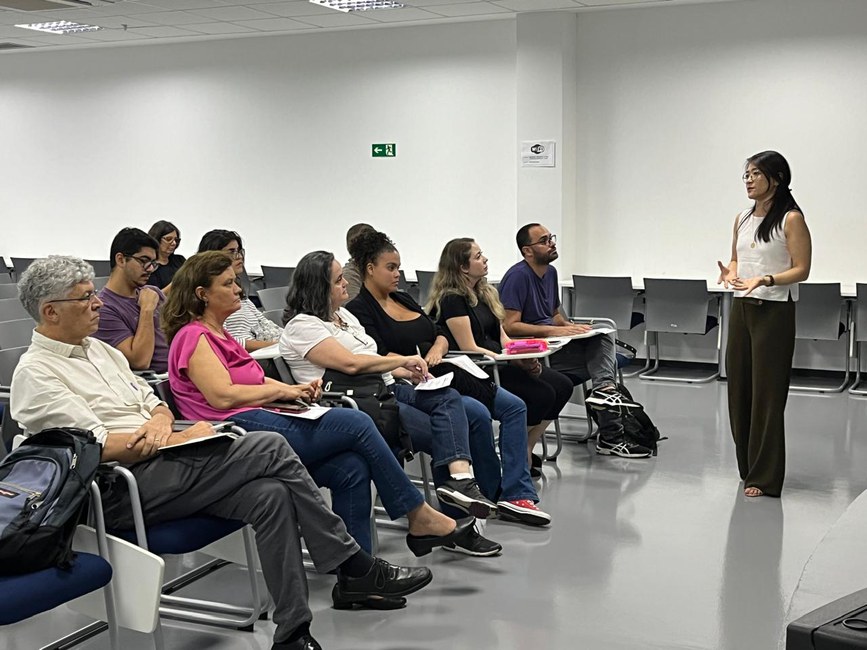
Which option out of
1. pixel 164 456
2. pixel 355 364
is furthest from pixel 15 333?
pixel 164 456

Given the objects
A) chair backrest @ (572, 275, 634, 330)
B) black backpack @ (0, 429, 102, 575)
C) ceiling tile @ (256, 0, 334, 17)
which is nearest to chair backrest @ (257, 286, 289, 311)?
chair backrest @ (572, 275, 634, 330)

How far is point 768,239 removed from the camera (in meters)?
4.71

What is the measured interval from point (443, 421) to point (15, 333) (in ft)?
7.28

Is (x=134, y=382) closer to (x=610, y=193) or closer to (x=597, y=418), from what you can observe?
(x=597, y=418)

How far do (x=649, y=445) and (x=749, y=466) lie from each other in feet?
2.44

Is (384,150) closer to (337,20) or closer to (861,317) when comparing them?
(337,20)

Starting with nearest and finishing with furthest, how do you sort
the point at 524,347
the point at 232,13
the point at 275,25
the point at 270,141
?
the point at 524,347 < the point at 232,13 < the point at 275,25 < the point at 270,141

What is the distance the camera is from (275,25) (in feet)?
30.4

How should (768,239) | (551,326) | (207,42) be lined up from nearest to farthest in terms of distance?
1. (768,239)
2. (551,326)
3. (207,42)

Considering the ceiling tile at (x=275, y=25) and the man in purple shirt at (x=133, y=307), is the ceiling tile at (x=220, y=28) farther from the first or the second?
the man in purple shirt at (x=133, y=307)

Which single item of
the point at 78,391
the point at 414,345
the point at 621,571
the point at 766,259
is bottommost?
the point at 621,571

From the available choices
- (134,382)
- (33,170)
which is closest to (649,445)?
(134,382)

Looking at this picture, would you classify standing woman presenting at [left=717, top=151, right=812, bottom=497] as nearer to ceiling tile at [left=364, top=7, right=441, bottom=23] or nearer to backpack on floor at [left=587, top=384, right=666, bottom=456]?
backpack on floor at [left=587, top=384, right=666, bottom=456]

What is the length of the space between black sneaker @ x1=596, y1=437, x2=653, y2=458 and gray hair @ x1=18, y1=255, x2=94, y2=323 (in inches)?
127
